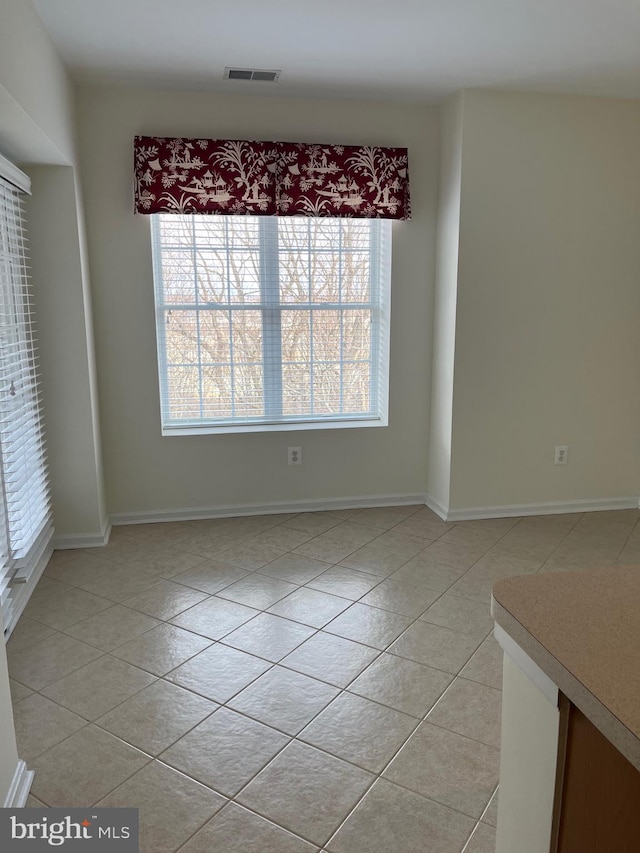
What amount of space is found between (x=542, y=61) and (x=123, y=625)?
333 cm

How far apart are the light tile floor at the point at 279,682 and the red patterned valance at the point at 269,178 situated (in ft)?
6.32

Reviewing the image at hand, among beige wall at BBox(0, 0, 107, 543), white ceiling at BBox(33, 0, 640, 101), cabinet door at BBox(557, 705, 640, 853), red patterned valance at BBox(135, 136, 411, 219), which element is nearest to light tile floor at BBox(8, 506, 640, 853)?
beige wall at BBox(0, 0, 107, 543)

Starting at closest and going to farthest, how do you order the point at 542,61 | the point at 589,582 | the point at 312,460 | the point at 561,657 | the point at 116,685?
the point at 561,657 → the point at 589,582 → the point at 116,685 → the point at 542,61 → the point at 312,460

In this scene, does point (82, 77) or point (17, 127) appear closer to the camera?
point (17, 127)

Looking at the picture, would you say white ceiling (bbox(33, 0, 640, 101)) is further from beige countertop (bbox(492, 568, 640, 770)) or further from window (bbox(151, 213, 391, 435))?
beige countertop (bbox(492, 568, 640, 770))

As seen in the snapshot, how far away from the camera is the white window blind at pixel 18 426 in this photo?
108 inches

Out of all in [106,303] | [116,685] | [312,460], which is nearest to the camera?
[116,685]

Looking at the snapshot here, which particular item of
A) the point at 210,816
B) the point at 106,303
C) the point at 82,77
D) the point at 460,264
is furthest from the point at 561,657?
the point at 82,77

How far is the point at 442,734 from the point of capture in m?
2.07

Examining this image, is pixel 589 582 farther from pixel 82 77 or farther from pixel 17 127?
pixel 82 77

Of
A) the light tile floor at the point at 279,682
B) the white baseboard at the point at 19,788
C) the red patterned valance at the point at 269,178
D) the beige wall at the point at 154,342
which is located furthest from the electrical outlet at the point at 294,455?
the white baseboard at the point at 19,788

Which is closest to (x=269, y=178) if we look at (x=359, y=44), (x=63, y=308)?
(x=359, y=44)

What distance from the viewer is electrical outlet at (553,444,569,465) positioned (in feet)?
13.5

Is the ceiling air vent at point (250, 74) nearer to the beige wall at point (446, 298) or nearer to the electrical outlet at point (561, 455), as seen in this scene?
the beige wall at point (446, 298)
